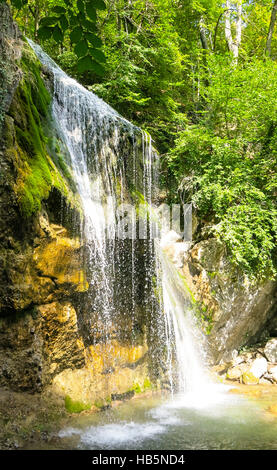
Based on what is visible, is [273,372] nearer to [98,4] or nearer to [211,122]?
[211,122]

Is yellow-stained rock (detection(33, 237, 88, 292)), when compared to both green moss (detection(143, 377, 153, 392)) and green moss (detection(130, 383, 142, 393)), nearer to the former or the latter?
green moss (detection(130, 383, 142, 393))

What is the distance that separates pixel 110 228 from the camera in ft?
22.0

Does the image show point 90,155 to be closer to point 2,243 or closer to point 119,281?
point 119,281

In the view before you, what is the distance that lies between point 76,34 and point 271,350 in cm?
874

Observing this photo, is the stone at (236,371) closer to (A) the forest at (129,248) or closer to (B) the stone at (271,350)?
(A) the forest at (129,248)

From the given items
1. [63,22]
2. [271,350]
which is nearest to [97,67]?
[63,22]

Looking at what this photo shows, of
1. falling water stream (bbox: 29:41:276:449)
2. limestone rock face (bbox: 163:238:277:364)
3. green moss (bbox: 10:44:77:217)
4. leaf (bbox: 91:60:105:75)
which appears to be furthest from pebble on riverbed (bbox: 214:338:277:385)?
leaf (bbox: 91:60:105:75)

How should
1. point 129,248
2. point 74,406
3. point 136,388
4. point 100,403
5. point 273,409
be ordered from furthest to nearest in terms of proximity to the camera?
point 129,248
point 136,388
point 273,409
point 100,403
point 74,406

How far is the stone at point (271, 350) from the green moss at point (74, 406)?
5.27 metres

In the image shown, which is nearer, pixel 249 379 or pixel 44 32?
pixel 44 32

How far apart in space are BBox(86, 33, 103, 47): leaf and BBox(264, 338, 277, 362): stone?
28.1ft

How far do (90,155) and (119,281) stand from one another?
103 inches

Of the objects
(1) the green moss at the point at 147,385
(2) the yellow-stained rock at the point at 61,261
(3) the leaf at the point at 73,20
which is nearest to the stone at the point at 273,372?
(1) the green moss at the point at 147,385
